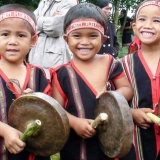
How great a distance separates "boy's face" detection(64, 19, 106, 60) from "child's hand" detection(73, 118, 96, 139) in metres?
0.54

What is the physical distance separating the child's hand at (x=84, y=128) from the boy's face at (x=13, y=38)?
693 millimetres

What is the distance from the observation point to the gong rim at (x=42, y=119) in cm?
247

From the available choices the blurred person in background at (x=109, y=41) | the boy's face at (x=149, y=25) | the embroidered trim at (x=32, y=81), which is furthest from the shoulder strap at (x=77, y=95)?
the blurred person in background at (x=109, y=41)

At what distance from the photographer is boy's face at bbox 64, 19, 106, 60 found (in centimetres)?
299

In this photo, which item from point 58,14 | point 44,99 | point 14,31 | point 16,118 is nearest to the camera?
point 44,99

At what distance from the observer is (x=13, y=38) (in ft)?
9.23

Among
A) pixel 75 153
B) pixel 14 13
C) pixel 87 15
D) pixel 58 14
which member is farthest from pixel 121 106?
pixel 58 14

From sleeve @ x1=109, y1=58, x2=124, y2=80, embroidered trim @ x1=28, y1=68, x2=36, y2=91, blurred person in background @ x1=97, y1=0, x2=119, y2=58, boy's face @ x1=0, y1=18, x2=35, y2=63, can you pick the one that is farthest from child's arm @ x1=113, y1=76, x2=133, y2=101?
blurred person in background @ x1=97, y1=0, x2=119, y2=58

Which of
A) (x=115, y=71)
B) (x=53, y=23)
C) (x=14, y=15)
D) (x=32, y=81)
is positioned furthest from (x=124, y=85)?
(x=53, y=23)

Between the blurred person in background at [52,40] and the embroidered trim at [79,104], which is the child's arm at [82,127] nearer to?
the embroidered trim at [79,104]

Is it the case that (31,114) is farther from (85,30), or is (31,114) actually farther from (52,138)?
(85,30)

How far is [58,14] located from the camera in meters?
4.93

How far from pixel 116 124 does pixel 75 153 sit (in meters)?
0.61

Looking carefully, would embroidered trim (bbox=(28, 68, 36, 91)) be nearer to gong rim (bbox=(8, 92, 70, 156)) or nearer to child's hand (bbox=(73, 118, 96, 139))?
gong rim (bbox=(8, 92, 70, 156))
